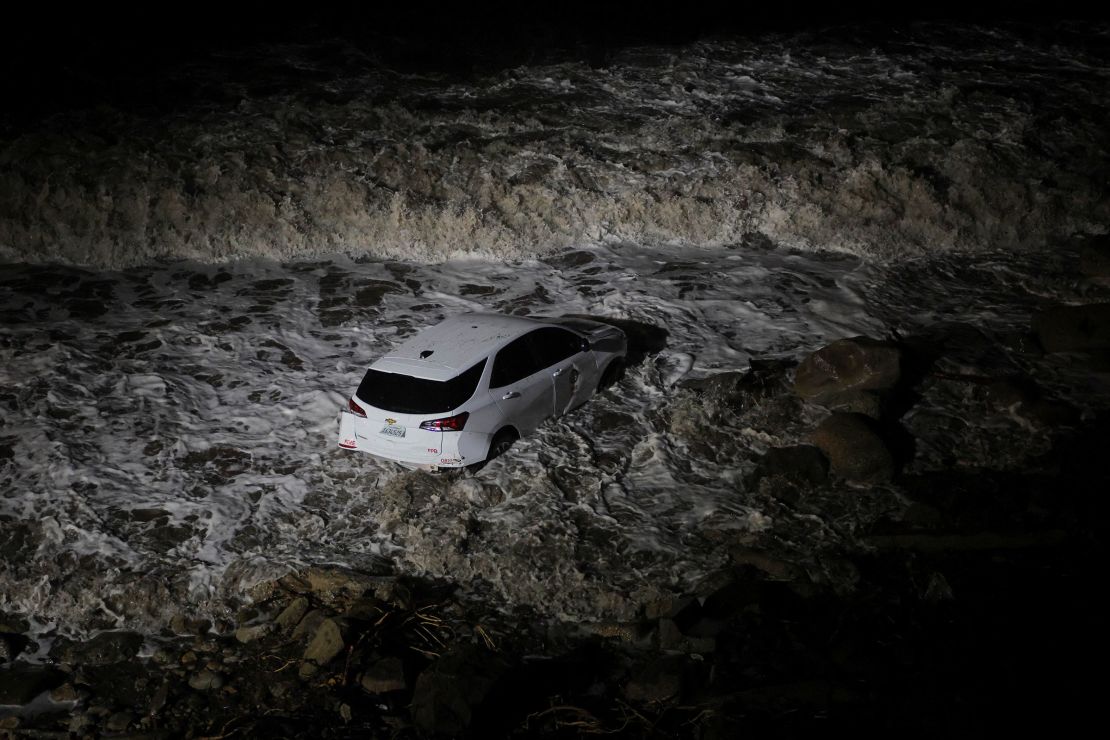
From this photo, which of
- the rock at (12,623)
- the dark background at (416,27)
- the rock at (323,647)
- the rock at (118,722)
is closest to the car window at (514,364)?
the rock at (323,647)

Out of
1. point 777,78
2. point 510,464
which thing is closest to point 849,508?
point 510,464

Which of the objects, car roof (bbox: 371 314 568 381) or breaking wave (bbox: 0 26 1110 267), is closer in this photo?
car roof (bbox: 371 314 568 381)

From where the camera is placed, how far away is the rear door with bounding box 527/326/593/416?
11250 mm

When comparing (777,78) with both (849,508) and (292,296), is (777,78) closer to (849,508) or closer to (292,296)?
(292,296)

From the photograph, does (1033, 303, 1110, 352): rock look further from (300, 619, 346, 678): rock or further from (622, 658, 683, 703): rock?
(300, 619, 346, 678): rock

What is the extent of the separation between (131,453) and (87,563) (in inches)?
87.1

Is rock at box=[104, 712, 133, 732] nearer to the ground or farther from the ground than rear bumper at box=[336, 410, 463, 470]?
nearer to the ground

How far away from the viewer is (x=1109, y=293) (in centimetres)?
1523

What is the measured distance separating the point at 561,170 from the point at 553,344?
8764 millimetres

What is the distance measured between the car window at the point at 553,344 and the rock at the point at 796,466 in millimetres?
2804

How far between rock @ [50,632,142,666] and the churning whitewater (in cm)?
30

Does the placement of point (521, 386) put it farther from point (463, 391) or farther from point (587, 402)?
point (587, 402)

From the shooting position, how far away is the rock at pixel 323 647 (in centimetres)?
806

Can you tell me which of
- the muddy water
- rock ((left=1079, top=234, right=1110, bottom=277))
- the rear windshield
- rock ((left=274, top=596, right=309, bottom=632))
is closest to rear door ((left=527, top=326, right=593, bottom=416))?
the muddy water
